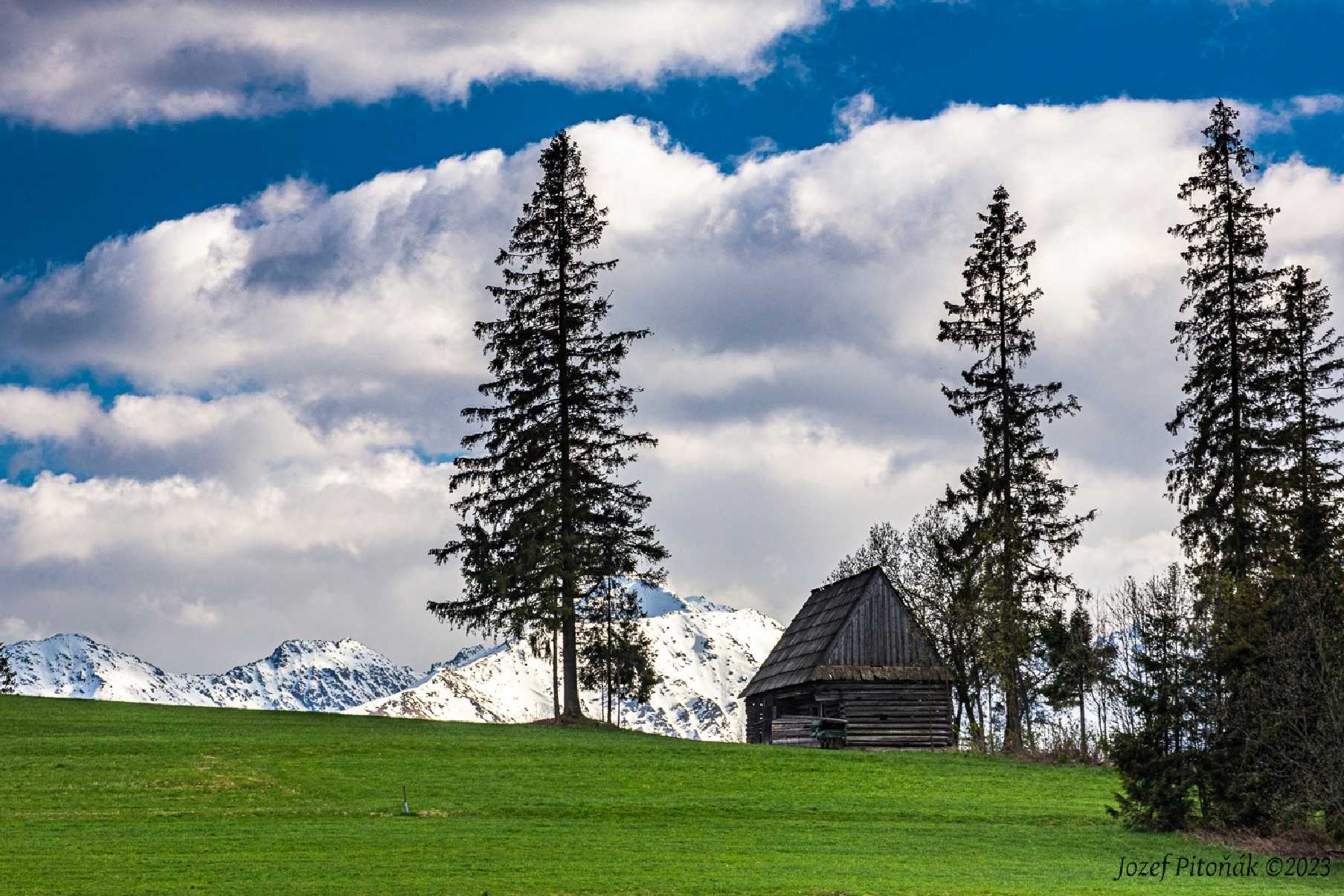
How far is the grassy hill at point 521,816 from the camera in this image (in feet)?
81.2

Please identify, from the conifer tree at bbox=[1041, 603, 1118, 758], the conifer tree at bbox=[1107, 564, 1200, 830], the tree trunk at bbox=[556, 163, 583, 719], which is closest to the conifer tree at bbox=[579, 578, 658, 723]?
the tree trunk at bbox=[556, 163, 583, 719]

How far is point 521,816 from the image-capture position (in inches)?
1287

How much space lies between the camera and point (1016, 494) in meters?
53.1

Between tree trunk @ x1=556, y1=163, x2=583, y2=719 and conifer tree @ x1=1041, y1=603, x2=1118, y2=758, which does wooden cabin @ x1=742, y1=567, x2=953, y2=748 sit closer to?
conifer tree @ x1=1041, y1=603, x2=1118, y2=758

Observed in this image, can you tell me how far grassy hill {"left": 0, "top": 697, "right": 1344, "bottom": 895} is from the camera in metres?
24.8

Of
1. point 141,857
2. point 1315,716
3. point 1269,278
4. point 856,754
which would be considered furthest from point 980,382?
point 141,857

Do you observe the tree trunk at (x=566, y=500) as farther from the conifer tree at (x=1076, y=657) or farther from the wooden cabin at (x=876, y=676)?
the conifer tree at (x=1076, y=657)

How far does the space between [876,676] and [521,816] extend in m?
26.1

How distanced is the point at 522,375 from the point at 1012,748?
2175cm

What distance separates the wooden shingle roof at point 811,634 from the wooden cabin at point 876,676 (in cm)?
9

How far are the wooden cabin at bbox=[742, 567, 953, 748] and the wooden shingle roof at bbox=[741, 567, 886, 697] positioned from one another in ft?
0.28

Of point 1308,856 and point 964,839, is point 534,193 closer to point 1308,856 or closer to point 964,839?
point 964,839

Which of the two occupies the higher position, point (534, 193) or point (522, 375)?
point (534, 193)

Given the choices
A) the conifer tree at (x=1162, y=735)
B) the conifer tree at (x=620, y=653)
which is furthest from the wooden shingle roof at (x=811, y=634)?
Answer: the conifer tree at (x=1162, y=735)
